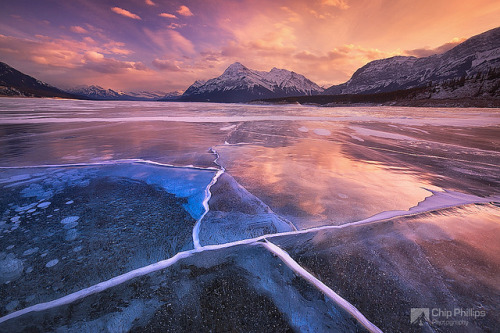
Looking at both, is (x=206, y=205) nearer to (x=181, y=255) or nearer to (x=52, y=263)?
(x=181, y=255)

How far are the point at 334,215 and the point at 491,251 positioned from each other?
1.31 meters

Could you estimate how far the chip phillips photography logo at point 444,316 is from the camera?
4.24ft

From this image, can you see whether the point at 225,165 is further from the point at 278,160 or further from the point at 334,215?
the point at 334,215

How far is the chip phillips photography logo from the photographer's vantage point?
1293mm

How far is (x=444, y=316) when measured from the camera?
134 cm

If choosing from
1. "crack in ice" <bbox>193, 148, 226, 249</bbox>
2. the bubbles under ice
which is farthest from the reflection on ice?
the bubbles under ice

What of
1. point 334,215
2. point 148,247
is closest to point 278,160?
point 334,215

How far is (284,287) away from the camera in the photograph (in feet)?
4.92

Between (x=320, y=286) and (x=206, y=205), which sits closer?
(x=320, y=286)

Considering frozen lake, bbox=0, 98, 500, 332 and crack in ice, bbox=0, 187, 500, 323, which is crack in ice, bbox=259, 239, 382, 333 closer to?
frozen lake, bbox=0, 98, 500, 332

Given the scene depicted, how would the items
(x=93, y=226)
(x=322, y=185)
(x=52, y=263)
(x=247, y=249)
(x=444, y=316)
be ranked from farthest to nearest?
(x=322, y=185) < (x=93, y=226) < (x=247, y=249) < (x=52, y=263) < (x=444, y=316)

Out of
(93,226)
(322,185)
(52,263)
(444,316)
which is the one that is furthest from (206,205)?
(444,316)

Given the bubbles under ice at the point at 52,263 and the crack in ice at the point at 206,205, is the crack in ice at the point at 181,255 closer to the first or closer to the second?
the crack in ice at the point at 206,205

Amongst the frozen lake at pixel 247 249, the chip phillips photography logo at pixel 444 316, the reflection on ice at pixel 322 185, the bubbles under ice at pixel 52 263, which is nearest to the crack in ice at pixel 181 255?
the frozen lake at pixel 247 249
